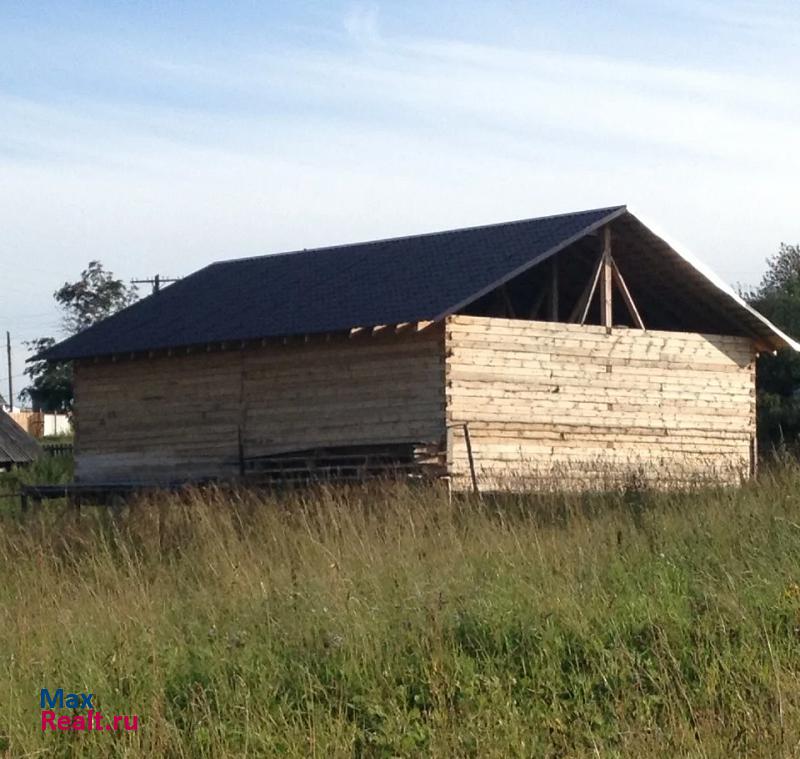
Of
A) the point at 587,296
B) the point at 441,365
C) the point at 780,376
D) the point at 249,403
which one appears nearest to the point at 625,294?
the point at 587,296

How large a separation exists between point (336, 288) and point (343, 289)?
31 centimetres

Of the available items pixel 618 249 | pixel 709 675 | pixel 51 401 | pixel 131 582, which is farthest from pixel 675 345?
pixel 51 401

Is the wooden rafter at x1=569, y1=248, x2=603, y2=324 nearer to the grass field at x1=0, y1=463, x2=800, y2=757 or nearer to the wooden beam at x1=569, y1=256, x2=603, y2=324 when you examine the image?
the wooden beam at x1=569, y1=256, x2=603, y2=324

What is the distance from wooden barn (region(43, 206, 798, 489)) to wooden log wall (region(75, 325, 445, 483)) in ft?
0.12

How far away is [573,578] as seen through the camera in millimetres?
9352

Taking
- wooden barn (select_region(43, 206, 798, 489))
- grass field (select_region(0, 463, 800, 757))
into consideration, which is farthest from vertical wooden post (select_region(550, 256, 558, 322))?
grass field (select_region(0, 463, 800, 757))

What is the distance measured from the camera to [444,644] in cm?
832

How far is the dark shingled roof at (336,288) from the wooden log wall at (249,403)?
Result: 513mm

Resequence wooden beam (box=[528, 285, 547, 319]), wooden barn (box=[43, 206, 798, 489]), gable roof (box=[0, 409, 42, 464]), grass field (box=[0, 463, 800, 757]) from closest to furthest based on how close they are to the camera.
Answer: grass field (box=[0, 463, 800, 757]), wooden barn (box=[43, 206, 798, 489]), wooden beam (box=[528, 285, 547, 319]), gable roof (box=[0, 409, 42, 464])

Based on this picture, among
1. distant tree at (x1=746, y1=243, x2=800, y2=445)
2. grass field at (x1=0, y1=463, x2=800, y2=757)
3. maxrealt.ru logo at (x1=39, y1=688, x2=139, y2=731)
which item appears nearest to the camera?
grass field at (x1=0, y1=463, x2=800, y2=757)

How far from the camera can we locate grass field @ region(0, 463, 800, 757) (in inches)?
292

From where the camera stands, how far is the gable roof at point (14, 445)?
45125 mm

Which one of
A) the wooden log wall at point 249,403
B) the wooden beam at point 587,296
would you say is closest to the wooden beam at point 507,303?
the wooden beam at point 587,296

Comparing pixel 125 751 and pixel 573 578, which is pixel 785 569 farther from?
pixel 125 751
